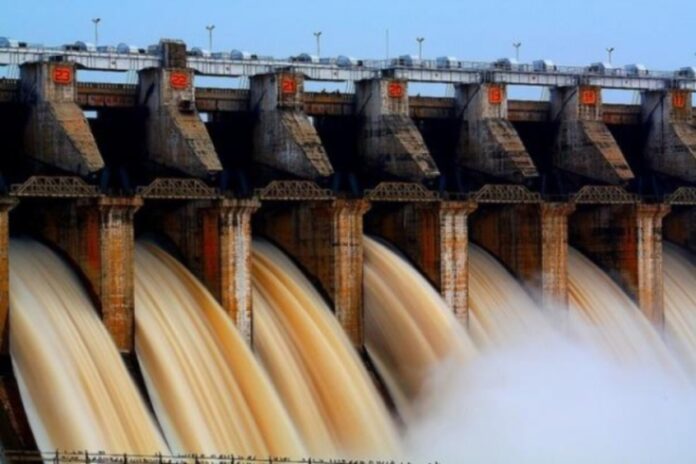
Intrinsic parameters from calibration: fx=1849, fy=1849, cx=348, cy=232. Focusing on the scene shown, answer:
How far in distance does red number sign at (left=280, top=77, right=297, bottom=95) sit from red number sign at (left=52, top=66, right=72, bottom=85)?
23.1 feet

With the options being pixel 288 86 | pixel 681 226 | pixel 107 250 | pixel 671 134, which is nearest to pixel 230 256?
pixel 107 250

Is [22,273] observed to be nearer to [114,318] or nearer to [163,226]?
[114,318]

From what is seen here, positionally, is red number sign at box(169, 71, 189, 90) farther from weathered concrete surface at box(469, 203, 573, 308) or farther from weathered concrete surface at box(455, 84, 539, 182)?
weathered concrete surface at box(469, 203, 573, 308)

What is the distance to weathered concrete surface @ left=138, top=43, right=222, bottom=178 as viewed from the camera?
48.0m

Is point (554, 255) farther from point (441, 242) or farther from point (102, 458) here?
point (102, 458)

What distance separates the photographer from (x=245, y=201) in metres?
47.8

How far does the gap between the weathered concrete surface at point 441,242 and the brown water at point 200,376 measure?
842 cm

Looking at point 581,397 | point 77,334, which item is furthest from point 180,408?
point 581,397

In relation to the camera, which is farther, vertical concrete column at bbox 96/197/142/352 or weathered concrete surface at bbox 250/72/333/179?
weathered concrete surface at bbox 250/72/333/179

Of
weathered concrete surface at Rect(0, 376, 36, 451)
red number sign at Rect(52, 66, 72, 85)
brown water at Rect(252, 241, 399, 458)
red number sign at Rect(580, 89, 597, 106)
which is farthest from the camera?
red number sign at Rect(580, 89, 597, 106)

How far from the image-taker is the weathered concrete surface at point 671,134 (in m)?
62.1

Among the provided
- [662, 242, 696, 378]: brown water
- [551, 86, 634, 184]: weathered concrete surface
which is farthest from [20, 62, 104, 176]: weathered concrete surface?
[662, 242, 696, 378]: brown water

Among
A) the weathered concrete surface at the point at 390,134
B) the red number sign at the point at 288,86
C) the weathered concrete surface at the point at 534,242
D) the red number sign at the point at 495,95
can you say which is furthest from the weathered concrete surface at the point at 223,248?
the red number sign at the point at 495,95

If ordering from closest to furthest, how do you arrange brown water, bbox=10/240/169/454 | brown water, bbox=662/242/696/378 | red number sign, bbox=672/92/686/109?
brown water, bbox=10/240/169/454, brown water, bbox=662/242/696/378, red number sign, bbox=672/92/686/109
